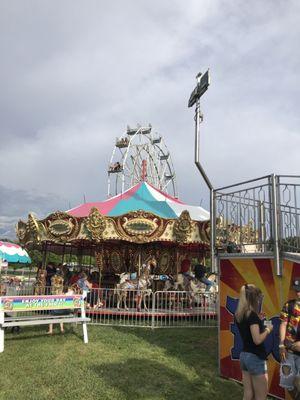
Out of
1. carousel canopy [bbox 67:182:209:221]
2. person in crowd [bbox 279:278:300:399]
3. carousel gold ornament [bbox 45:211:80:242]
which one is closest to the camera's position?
person in crowd [bbox 279:278:300:399]

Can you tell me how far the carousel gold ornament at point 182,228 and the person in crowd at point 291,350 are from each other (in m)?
8.37

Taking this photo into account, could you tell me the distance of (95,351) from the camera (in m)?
7.42

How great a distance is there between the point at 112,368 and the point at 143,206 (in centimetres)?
858

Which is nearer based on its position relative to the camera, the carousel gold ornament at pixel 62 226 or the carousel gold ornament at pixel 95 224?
the carousel gold ornament at pixel 95 224

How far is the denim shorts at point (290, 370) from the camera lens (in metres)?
4.12

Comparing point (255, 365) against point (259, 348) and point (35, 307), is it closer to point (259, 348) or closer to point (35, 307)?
point (259, 348)

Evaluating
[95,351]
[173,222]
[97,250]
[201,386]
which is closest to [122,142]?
[97,250]

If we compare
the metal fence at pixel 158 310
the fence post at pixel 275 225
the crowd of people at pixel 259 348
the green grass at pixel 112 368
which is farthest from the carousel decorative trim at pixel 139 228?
the crowd of people at pixel 259 348

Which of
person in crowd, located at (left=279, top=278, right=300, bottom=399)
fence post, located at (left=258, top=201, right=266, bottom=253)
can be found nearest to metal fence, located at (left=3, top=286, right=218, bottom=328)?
fence post, located at (left=258, top=201, right=266, bottom=253)

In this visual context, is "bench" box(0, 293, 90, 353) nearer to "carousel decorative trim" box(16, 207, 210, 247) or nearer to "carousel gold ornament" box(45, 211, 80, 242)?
"carousel decorative trim" box(16, 207, 210, 247)

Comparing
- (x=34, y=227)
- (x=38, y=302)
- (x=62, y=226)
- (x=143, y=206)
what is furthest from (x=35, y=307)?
(x=143, y=206)

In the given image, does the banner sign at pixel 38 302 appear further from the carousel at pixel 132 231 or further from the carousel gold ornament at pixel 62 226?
the carousel gold ornament at pixel 62 226

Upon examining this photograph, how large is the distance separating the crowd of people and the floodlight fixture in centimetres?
711

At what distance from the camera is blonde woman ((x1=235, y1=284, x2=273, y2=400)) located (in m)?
4.00
